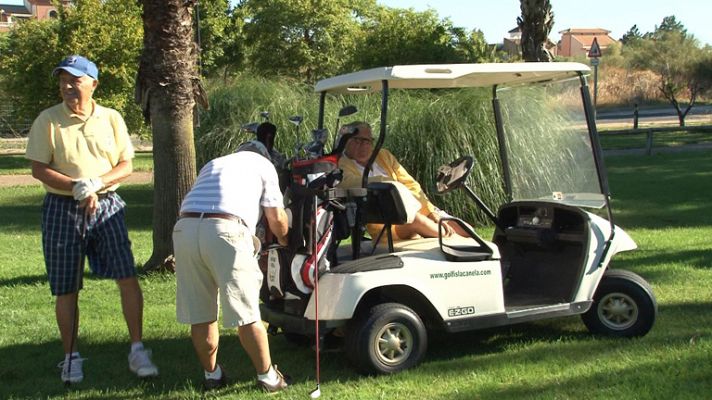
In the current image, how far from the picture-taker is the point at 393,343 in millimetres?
4527

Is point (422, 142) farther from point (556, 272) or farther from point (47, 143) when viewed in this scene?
point (47, 143)

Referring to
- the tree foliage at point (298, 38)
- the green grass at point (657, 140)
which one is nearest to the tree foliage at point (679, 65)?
the green grass at point (657, 140)

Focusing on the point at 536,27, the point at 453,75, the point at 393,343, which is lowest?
the point at 393,343

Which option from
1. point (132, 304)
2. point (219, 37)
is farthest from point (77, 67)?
point (219, 37)

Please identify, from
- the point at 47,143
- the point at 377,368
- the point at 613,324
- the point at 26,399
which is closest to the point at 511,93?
the point at 613,324

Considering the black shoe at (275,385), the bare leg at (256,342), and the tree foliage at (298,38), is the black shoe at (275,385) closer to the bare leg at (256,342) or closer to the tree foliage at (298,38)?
the bare leg at (256,342)

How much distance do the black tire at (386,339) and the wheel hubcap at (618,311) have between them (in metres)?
1.31

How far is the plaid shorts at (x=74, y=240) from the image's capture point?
4.61m

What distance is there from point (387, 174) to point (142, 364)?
193 centimetres

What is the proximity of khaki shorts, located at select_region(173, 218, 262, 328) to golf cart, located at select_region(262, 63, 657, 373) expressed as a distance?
1.35ft

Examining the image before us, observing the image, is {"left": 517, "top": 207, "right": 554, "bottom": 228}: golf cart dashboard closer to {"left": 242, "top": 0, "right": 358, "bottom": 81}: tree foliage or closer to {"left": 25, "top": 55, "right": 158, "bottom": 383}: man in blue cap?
{"left": 25, "top": 55, "right": 158, "bottom": 383}: man in blue cap

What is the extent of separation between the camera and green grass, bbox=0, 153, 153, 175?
2088 centimetres

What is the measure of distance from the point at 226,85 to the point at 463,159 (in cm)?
794

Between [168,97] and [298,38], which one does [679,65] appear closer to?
[298,38]
